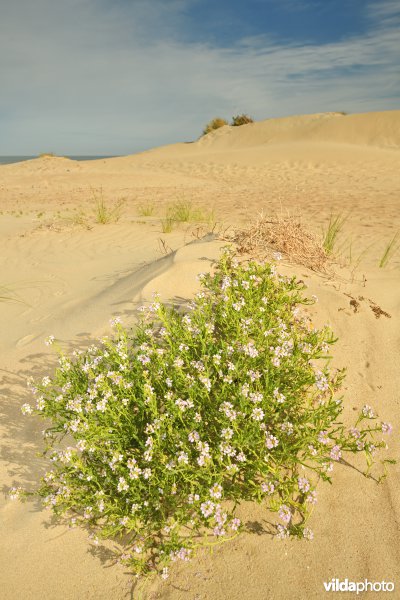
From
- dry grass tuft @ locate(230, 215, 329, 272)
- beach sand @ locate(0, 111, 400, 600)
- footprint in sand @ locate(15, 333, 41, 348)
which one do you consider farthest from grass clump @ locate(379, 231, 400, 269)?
footprint in sand @ locate(15, 333, 41, 348)

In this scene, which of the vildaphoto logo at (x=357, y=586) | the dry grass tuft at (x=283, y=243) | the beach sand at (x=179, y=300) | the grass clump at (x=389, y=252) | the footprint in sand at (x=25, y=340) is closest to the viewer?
the vildaphoto logo at (x=357, y=586)

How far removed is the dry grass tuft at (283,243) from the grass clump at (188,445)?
81.5 inches

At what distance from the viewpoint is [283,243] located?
4.92 metres

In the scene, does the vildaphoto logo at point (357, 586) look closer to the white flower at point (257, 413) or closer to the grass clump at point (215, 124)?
the white flower at point (257, 413)

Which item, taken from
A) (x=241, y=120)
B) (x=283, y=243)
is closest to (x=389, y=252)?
(x=283, y=243)

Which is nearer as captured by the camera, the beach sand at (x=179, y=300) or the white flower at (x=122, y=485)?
the white flower at (x=122, y=485)

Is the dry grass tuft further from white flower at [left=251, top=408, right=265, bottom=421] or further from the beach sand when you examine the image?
white flower at [left=251, top=408, right=265, bottom=421]

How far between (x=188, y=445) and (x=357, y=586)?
116 centimetres

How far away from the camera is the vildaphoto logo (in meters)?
2.16

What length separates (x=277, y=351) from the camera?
8.51ft

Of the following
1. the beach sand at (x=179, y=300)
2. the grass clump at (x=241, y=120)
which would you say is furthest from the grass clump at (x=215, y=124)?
the beach sand at (x=179, y=300)

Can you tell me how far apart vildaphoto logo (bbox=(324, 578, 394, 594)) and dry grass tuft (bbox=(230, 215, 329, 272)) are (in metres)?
3.21

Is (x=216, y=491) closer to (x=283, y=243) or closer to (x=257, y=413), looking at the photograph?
(x=257, y=413)

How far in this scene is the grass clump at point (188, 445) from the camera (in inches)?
87.2
